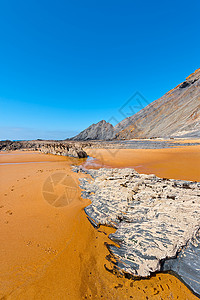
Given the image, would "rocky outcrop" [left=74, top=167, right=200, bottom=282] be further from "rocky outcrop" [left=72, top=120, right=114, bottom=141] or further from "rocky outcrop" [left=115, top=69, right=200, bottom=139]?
"rocky outcrop" [left=72, top=120, right=114, bottom=141]

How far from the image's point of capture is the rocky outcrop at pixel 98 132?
109312 mm

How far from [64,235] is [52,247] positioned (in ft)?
1.43

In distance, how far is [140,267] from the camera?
2324mm

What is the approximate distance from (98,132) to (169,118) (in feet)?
220

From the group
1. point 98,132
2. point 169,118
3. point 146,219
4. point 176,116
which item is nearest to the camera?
point 146,219

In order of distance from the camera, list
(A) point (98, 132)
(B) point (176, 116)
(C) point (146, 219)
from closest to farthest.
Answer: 1. (C) point (146, 219)
2. (B) point (176, 116)
3. (A) point (98, 132)

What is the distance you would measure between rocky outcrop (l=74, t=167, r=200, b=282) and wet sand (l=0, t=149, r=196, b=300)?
24 cm

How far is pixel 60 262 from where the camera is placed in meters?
2.63

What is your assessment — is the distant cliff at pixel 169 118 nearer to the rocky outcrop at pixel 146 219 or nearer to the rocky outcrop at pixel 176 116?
the rocky outcrop at pixel 176 116

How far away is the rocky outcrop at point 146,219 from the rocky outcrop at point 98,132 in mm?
102565

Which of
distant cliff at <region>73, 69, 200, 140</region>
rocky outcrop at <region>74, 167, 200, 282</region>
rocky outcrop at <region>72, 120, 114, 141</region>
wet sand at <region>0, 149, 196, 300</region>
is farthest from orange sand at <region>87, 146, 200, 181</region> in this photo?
rocky outcrop at <region>72, 120, 114, 141</region>

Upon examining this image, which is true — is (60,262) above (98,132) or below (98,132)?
below

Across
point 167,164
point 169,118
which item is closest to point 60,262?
point 167,164

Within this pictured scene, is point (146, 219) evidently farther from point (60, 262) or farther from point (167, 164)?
point (167, 164)
